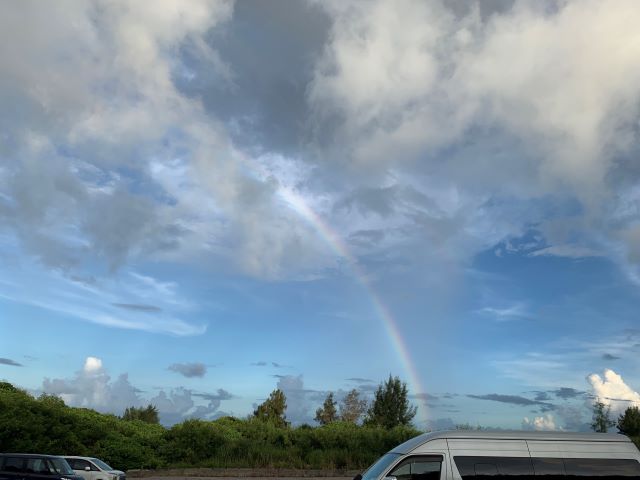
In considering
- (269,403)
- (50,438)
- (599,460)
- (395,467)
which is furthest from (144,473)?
(269,403)

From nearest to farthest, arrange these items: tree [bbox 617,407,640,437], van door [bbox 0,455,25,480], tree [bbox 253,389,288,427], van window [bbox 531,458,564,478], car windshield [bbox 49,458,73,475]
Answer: van window [bbox 531,458,564,478]
van door [bbox 0,455,25,480]
car windshield [bbox 49,458,73,475]
tree [bbox 617,407,640,437]
tree [bbox 253,389,288,427]

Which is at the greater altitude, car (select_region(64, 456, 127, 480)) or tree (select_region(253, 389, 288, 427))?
tree (select_region(253, 389, 288, 427))

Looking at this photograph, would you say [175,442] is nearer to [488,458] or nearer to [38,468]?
[38,468]

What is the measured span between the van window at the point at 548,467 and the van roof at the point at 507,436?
18.6 inches

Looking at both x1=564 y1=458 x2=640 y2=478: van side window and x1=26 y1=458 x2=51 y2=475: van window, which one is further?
x1=26 y1=458 x2=51 y2=475: van window

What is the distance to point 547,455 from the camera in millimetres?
12469

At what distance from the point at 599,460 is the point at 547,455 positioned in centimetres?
120

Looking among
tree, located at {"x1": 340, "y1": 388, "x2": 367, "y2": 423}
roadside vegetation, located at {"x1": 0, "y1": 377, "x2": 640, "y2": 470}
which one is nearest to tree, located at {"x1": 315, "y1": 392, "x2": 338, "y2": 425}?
tree, located at {"x1": 340, "y1": 388, "x2": 367, "y2": 423}

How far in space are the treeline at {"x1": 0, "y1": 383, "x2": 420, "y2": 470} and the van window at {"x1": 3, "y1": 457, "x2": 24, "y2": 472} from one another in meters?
8.67

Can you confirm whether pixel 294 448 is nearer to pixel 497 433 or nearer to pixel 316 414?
pixel 497 433

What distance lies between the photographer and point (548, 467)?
40.5 feet

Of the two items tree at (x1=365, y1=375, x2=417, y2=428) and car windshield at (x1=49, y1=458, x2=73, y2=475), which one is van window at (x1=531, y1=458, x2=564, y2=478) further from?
tree at (x1=365, y1=375, x2=417, y2=428)

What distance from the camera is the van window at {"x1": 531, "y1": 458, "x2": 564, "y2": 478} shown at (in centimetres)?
1229

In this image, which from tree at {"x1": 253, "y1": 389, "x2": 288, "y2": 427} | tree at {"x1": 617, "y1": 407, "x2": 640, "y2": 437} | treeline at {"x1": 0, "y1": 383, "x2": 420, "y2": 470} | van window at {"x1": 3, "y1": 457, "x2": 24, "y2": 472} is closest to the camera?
van window at {"x1": 3, "y1": 457, "x2": 24, "y2": 472}
